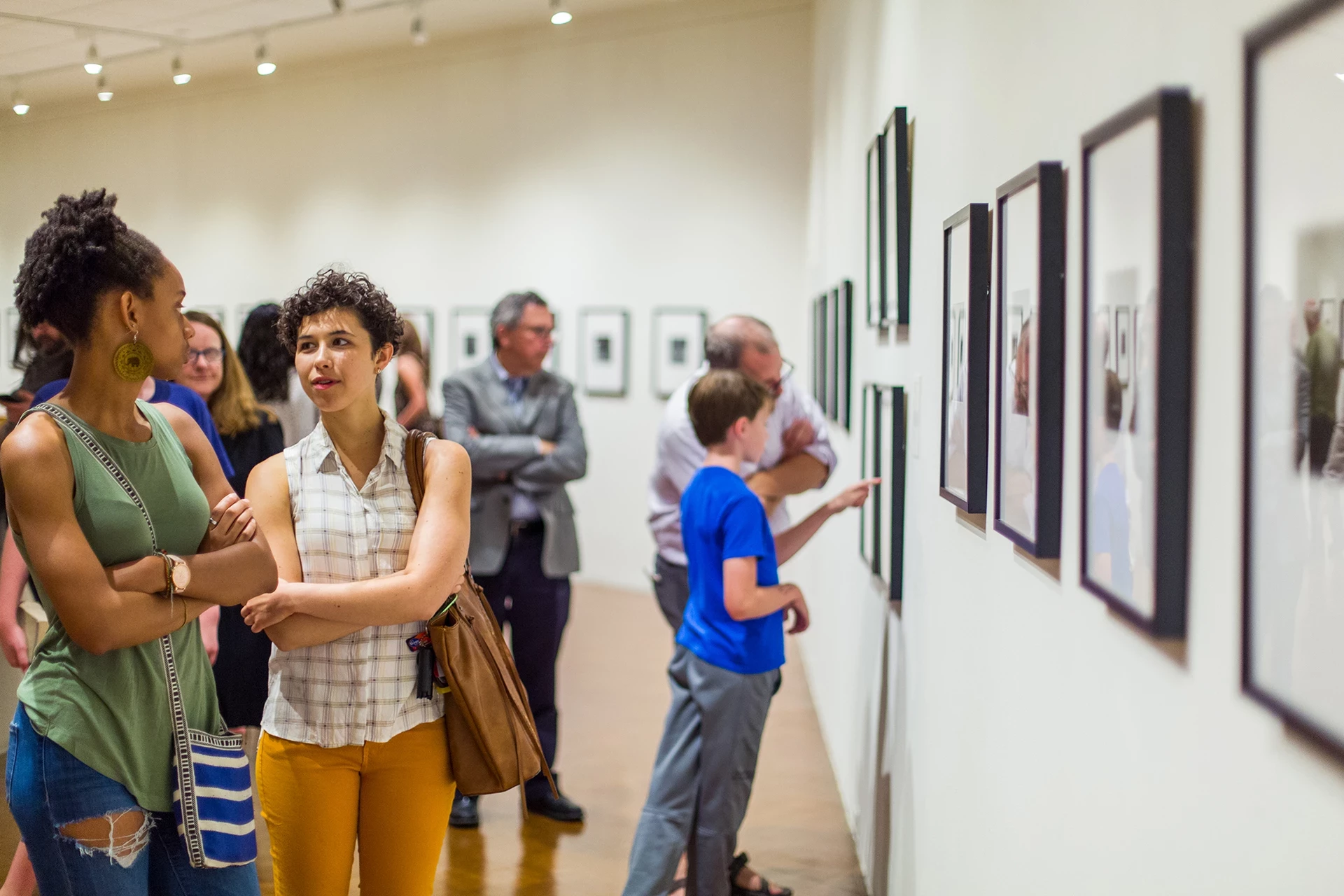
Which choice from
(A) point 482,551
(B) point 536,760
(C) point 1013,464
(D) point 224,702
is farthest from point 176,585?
(A) point 482,551

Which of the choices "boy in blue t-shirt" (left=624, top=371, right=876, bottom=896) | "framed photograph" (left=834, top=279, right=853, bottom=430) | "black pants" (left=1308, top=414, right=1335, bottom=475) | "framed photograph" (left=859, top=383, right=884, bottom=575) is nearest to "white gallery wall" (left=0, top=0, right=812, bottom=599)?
"framed photograph" (left=834, top=279, right=853, bottom=430)

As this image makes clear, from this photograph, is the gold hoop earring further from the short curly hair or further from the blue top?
the blue top

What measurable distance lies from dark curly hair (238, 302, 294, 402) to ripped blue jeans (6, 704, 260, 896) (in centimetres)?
232

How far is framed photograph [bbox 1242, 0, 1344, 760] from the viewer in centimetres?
85

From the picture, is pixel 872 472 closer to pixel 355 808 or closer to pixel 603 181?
pixel 355 808

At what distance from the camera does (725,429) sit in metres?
3.33

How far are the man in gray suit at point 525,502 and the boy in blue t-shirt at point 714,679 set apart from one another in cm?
140

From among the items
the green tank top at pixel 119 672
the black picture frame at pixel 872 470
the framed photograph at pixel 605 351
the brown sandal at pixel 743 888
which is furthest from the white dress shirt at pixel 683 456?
the framed photograph at pixel 605 351

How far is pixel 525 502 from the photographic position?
4.76 metres

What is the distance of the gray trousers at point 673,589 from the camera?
171 inches

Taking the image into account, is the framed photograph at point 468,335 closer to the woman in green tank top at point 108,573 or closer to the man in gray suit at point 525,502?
the man in gray suit at point 525,502

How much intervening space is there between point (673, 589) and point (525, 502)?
0.79m

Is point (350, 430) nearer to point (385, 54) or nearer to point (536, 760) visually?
point (536, 760)

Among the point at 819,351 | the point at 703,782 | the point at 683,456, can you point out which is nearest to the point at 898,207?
the point at 683,456
